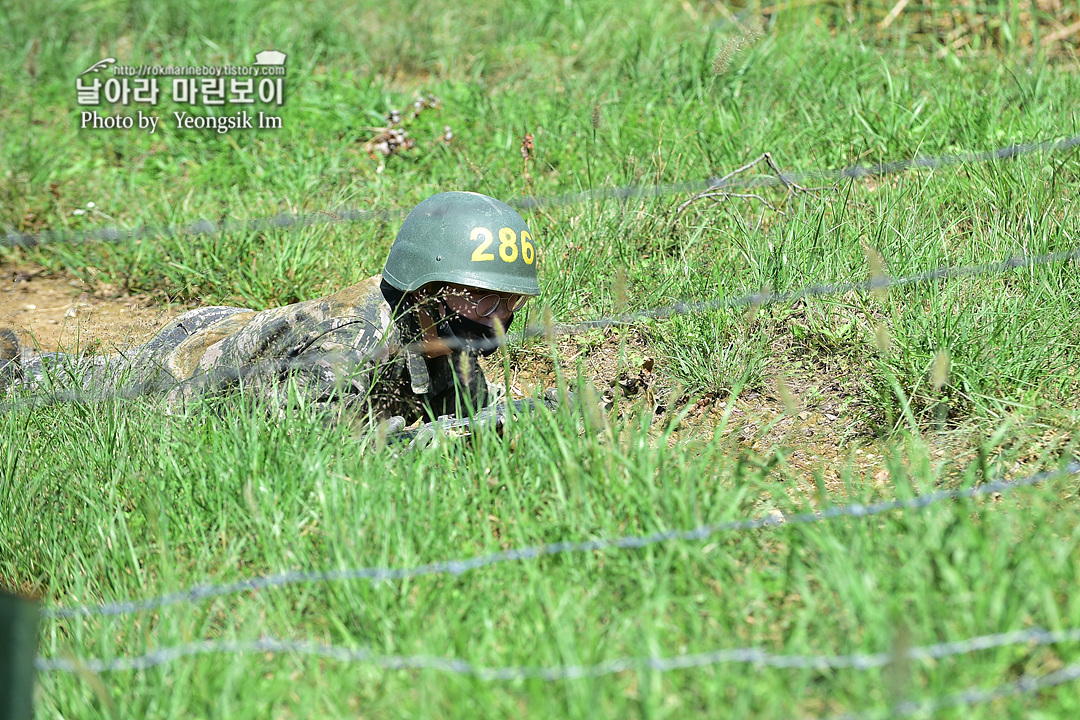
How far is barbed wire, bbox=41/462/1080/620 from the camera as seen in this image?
2.15 m

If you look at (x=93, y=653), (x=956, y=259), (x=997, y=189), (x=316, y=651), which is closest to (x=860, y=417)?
(x=956, y=259)

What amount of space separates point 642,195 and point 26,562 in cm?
273

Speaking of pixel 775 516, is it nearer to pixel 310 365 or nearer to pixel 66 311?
pixel 310 365

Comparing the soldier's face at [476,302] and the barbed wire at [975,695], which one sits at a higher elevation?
the soldier's face at [476,302]

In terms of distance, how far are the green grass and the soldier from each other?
0.71ft

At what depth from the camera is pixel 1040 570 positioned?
1.98 m

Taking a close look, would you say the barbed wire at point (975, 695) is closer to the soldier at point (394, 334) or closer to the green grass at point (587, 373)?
the green grass at point (587, 373)

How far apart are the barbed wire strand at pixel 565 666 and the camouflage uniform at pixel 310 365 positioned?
1011mm

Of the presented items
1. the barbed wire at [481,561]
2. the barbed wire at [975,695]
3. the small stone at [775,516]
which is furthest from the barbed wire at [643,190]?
the barbed wire at [975,695]

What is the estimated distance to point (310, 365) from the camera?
10.5ft

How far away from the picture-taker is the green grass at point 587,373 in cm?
206

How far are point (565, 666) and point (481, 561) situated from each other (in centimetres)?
27

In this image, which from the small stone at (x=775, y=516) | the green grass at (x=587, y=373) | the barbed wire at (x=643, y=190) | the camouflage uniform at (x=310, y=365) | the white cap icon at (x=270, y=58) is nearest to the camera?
the green grass at (x=587, y=373)

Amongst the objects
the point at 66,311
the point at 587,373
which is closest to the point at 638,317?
the point at 587,373
